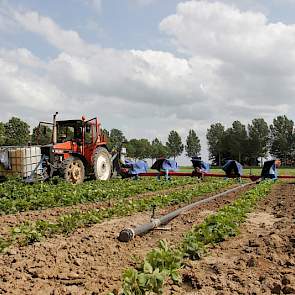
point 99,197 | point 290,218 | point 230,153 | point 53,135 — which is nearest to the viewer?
point 290,218

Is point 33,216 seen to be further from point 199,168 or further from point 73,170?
point 199,168

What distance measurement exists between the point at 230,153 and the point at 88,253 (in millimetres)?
83101

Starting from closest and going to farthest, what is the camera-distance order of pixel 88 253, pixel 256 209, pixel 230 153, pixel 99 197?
pixel 88 253, pixel 256 209, pixel 99 197, pixel 230 153

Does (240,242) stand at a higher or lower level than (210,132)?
lower

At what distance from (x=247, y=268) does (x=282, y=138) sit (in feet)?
275

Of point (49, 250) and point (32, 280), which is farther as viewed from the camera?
point (49, 250)

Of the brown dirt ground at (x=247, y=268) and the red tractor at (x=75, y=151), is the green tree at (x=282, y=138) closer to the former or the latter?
the red tractor at (x=75, y=151)

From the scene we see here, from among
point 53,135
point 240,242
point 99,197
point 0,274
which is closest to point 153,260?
point 0,274

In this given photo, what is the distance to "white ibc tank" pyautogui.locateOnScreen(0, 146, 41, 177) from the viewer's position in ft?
47.2

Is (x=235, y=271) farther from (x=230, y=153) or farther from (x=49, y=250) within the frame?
(x=230, y=153)

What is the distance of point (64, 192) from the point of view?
12.2 m

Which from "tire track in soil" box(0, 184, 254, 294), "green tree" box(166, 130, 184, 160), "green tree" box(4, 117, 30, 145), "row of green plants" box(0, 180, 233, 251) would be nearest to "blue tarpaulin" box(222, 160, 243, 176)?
"row of green plants" box(0, 180, 233, 251)

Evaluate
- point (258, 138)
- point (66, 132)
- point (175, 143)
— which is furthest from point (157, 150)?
point (66, 132)

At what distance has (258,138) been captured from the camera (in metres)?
83.2
